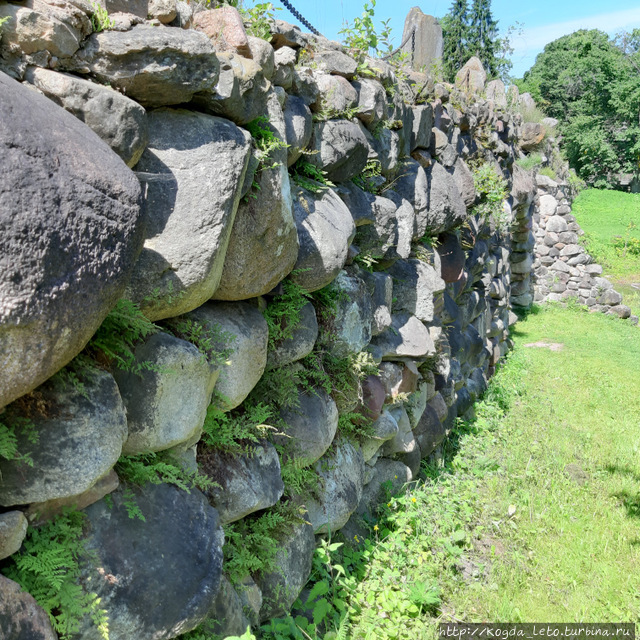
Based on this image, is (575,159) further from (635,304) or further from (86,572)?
(86,572)

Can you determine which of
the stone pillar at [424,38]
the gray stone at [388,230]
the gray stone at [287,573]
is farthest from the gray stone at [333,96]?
the stone pillar at [424,38]

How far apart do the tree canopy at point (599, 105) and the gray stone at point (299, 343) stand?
1013 inches

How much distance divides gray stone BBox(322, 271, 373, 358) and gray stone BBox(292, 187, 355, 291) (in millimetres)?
316

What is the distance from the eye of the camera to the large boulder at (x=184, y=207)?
5.67 ft

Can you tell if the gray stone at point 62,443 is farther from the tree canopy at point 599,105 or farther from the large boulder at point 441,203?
the tree canopy at point 599,105

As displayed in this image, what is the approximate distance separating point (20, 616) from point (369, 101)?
3.02 metres

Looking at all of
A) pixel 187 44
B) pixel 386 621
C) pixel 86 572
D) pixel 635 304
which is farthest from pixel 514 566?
pixel 635 304

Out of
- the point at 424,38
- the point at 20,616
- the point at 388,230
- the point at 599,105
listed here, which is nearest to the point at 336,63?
the point at 388,230

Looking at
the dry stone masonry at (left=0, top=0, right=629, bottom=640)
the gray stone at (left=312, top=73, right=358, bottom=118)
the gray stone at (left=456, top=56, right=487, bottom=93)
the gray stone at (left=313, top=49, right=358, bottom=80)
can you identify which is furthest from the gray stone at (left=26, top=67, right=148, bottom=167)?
the gray stone at (left=456, top=56, right=487, bottom=93)

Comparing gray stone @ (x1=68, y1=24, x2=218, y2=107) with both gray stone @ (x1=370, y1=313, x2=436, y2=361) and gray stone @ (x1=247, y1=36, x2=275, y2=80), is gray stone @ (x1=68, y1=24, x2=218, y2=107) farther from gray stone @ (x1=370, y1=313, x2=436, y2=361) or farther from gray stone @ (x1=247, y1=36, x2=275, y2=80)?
gray stone @ (x1=370, y1=313, x2=436, y2=361)

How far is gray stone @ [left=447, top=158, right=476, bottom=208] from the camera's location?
539 cm

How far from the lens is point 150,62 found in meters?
1.69

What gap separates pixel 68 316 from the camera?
1.23 meters

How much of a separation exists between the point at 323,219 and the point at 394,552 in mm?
2037
